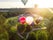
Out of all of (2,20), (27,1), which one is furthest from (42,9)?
(2,20)

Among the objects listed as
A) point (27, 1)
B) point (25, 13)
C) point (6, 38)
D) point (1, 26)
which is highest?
point (27, 1)

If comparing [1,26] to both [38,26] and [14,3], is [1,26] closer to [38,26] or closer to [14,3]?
[14,3]

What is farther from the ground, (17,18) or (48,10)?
Answer: (48,10)

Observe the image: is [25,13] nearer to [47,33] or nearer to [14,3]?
[14,3]

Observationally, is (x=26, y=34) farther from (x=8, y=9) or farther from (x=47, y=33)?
(x=8, y=9)

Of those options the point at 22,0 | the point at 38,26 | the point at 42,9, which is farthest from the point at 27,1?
the point at 38,26

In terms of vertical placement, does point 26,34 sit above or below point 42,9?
below

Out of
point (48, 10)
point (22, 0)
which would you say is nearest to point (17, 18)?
point (22, 0)
